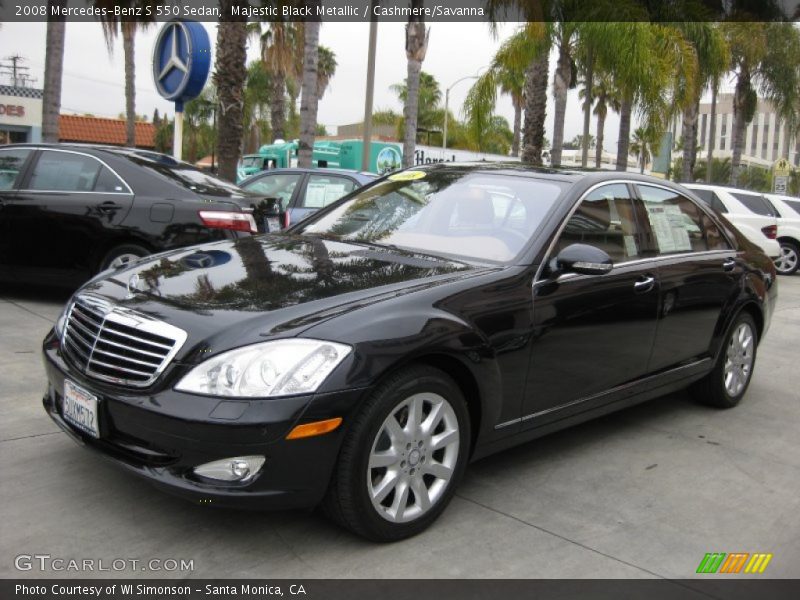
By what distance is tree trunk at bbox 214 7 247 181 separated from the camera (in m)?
12.4

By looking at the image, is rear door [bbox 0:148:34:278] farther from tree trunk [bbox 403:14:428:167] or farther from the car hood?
tree trunk [bbox 403:14:428:167]

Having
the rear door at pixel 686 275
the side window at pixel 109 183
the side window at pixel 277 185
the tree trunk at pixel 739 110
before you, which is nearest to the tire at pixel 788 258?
the side window at pixel 277 185

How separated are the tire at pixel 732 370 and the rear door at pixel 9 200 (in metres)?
5.97

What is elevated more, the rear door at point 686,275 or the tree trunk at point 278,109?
the tree trunk at point 278,109

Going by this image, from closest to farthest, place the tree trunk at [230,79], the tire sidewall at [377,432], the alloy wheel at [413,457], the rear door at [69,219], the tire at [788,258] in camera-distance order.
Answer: the tire sidewall at [377,432]
the alloy wheel at [413,457]
the rear door at [69,219]
the tree trunk at [230,79]
the tire at [788,258]

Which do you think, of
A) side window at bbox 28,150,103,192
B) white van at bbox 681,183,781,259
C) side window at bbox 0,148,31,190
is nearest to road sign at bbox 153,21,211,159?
side window at bbox 28,150,103,192

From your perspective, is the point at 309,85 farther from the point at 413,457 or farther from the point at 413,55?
the point at 413,457

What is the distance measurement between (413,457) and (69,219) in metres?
5.23

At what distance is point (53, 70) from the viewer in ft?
46.7

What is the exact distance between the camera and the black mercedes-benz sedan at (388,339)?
290cm

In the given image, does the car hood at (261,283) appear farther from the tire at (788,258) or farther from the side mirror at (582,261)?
the tire at (788,258)

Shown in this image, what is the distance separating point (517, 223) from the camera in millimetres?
4105

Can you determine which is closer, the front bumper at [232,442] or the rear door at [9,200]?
the front bumper at [232,442]

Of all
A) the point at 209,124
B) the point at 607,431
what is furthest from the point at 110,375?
the point at 209,124
